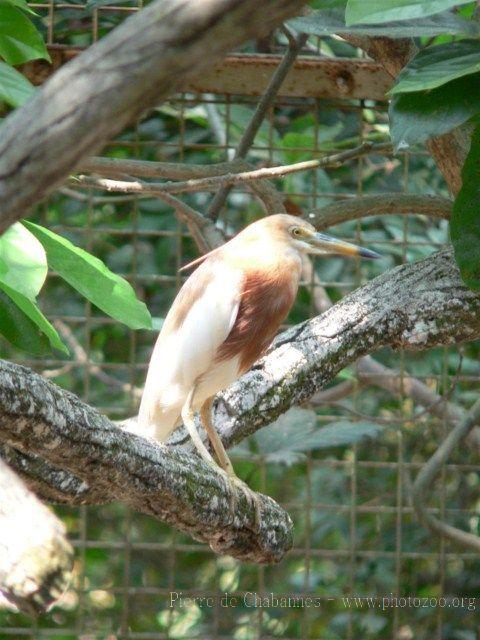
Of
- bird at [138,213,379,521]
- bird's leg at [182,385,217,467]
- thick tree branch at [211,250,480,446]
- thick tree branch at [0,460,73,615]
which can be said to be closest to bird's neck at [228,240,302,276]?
bird at [138,213,379,521]

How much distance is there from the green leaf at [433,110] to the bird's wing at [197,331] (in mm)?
521

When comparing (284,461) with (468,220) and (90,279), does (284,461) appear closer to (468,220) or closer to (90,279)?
(468,220)

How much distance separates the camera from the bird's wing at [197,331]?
1677mm

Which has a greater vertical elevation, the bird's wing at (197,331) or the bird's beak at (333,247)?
the bird's beak at (333,247)

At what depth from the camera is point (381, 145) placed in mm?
1790

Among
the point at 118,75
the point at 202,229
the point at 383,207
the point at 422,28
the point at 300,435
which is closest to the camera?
the point at 118,75

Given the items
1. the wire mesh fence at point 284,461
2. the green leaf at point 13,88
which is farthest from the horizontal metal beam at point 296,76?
the green leaf at point 13,88

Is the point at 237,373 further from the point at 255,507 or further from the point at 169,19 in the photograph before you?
the point at 169,19

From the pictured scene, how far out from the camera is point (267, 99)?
1959 mm

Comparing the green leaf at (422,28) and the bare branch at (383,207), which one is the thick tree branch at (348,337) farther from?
the green leaf at (422,28)

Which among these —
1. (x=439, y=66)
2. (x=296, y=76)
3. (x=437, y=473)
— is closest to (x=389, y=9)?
(x=439, y=66)

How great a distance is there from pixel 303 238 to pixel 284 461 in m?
1.00

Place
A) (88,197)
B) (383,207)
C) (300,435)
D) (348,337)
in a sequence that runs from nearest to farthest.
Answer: (348,337) → (383,207) → (300,435) → (88,197)

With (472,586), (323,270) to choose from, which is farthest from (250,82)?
(472,586)
